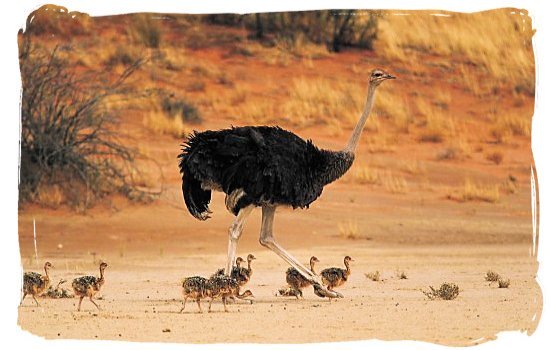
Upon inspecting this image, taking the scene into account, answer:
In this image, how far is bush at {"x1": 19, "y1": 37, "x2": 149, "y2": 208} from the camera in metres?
14.0

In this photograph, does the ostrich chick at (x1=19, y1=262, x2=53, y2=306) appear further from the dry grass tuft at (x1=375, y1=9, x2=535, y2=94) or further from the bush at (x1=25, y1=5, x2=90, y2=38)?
the dry grass tuft at (x1=375, y1=9, x2=535, y2=94)

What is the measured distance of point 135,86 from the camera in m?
16.2

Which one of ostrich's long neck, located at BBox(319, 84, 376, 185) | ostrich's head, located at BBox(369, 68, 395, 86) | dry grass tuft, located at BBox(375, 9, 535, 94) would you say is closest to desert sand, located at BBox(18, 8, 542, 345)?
dry grass tuft, located at BBox(375, 9, 535, 94)

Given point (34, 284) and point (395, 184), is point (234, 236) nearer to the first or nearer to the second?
point (34, 284)

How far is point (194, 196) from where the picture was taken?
33.0ft

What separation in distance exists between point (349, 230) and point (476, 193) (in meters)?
1.75

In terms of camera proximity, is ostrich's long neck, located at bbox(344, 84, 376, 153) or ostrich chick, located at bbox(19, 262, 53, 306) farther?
ostrich's long neck, located at bbox(344, 84, 376, 153)

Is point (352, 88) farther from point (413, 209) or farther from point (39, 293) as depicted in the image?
point (39, 293)

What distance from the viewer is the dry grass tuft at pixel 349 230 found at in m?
14.1

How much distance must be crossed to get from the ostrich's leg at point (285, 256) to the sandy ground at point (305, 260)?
4.0 inches

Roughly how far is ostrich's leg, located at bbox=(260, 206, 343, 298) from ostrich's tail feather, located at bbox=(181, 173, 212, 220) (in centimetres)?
44

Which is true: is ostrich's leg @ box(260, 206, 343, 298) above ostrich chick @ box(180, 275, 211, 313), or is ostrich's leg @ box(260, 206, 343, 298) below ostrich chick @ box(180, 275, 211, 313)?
above

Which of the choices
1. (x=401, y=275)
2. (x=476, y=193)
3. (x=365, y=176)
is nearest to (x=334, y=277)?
(x=401, y=275)

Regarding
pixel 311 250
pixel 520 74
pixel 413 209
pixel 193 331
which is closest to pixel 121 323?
pixel 193 331
